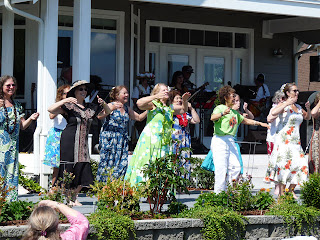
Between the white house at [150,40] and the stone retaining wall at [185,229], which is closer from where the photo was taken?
the stone retaining wall at [185,229]

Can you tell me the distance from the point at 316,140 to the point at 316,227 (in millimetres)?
2454

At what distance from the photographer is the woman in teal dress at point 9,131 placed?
8.12 metres

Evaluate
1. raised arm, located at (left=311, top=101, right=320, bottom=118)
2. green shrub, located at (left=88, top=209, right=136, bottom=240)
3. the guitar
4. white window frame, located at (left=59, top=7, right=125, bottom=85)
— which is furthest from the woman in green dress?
the guitar

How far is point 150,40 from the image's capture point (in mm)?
16078

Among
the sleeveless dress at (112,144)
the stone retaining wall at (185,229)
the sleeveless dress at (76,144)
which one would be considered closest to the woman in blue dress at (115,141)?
the sleeveless dress at (112,144)

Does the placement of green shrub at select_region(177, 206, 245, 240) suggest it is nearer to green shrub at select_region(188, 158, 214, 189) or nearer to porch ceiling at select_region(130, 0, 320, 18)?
green shrub at select_region(188, 158, 214, 189)

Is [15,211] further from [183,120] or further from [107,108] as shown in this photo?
[183,120]

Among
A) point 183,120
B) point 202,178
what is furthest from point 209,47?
point 183,120

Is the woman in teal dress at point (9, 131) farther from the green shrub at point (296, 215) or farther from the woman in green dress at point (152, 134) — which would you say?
the green shrub at point (296, 215)

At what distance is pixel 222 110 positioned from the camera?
31.0ft

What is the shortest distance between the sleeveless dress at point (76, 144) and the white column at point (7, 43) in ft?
13.6

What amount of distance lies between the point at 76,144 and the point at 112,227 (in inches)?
92.1

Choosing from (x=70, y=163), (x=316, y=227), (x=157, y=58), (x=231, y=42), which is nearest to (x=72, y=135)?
(x=70, y=163)

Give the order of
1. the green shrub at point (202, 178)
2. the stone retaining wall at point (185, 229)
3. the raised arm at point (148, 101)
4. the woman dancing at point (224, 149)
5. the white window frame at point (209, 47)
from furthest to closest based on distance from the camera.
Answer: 1. the white window frame at point (209, 47)
2. the green shrub at point (202, 178)
3. the woman dancing at point (224, 149)
4. the raised arm at point (148, 101)
5. the stone retaining wall at point (185, 229)
